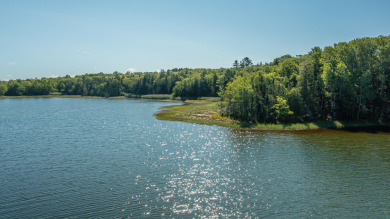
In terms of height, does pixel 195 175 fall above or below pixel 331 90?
below

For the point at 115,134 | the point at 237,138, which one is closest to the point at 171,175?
the point at 237,138

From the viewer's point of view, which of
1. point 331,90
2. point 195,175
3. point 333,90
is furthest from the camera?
point 333,90

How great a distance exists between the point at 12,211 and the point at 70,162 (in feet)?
54.0

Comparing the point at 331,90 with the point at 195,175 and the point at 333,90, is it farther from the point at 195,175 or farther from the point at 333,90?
the point at 195,175

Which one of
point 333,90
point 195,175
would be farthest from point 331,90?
point 195,175

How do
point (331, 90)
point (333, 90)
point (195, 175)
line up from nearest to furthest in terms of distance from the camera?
point (195, 175)
point (331, 90)
point (333, 90)

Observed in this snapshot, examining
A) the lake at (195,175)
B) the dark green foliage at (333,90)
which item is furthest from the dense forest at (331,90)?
the lake at (195,175)

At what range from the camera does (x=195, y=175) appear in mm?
36594

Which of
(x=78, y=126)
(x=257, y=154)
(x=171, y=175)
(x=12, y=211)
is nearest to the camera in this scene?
(x=12, y=211)

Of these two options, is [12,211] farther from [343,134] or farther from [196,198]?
[343,134]

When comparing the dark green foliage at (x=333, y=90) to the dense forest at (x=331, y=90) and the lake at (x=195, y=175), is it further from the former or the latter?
the lake at (x=195, y=175)

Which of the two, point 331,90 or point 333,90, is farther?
point 333,90

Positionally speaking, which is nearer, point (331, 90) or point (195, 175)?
point (195, 175)

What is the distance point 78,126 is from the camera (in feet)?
256
